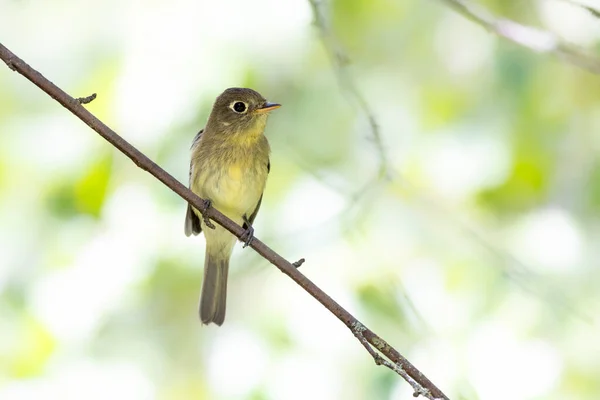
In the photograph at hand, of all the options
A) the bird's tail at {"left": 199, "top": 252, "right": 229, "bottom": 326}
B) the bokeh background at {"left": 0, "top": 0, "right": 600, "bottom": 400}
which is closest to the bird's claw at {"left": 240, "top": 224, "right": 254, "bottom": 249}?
the bokeh background at {"left": 0, "top": 0, "right": 600, "bottom": 400}

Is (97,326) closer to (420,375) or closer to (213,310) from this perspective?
(213,310)

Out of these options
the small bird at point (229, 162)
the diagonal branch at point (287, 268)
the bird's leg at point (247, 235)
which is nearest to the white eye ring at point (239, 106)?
the small bird at point (229, 162)

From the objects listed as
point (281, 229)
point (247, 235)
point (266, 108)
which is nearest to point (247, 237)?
point (247, 235)

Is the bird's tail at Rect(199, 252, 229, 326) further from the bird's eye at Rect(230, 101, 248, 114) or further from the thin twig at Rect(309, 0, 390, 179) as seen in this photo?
the thin twig at Rect(309, 0, 390, 179)

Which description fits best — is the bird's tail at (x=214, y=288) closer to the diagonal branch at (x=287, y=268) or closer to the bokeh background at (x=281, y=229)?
the bokeh background at (x=281, y=229)

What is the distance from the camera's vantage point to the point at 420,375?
A: 2703 millimetres

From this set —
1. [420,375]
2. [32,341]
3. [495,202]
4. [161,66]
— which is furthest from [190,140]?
[420,375]

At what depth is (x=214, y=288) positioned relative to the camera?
15.4 feet

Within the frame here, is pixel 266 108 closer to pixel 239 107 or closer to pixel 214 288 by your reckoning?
pixel 239 107

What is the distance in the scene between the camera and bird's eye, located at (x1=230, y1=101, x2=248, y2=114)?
4520mm

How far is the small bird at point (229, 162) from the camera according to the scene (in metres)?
4.48

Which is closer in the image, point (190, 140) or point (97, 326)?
point (97, 326)

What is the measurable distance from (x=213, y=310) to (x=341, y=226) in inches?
32.2

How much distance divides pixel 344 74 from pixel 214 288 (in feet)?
4.66
